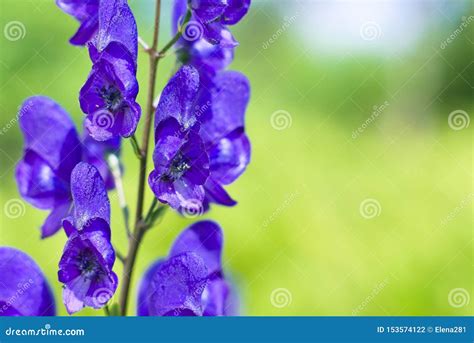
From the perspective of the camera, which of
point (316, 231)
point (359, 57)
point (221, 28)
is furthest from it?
point (359, 57)

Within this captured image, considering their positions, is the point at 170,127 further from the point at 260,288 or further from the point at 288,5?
the point at 288,5

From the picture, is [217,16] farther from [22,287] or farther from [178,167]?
[22,287]

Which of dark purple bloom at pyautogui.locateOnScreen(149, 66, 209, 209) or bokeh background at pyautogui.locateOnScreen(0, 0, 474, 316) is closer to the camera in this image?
dark purple bloom at pyautogui.locateOnScreen(149, 66, 209, 209)

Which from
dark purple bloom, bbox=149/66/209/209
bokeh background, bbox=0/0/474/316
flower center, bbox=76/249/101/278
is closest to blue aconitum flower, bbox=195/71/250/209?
dark purple bloom, bbox=149/66/209/209

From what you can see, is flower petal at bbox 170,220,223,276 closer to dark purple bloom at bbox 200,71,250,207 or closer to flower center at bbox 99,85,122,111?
dark purple bloom at bbox 200,71,250,207

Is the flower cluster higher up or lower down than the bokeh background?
higher up

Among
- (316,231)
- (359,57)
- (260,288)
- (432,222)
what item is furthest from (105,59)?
(359,57)
